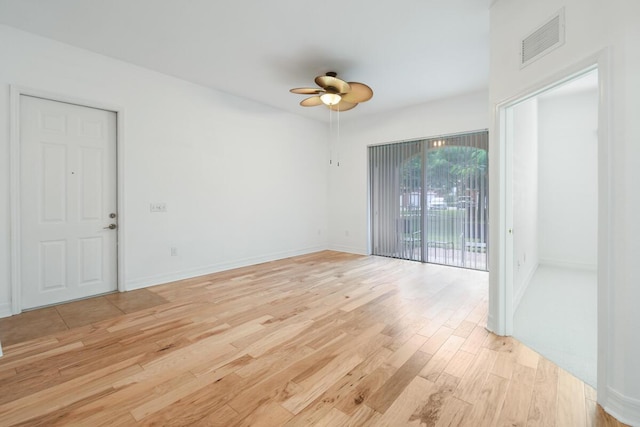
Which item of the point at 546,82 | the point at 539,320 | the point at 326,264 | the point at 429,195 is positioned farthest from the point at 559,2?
the point at 326,264

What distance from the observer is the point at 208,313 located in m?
3.03

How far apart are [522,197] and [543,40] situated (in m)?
2.10

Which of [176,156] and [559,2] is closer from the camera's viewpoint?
[559,2]

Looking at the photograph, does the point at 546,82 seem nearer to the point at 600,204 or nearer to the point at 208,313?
the point at 600,204

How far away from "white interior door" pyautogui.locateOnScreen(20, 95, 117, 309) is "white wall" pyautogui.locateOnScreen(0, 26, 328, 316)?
0.17m

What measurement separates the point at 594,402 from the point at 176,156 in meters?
5.04

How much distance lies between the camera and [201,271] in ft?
14.9

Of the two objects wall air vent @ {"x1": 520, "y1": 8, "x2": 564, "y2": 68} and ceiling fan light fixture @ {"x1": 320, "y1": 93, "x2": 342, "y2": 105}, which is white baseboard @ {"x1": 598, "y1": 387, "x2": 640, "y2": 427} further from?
ceiling fan light fixture @ {"x1": 320, "y1": 93, "x2": 342, "y2": 105}

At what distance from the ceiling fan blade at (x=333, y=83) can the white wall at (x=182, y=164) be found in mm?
2231

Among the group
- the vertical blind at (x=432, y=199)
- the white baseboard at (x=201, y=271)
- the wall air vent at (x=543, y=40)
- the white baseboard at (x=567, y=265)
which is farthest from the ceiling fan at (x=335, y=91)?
the white baseboard at (x=567, y=265)

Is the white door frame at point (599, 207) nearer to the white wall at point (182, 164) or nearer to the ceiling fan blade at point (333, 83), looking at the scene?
the ceiling fan blade at point (333, 83)

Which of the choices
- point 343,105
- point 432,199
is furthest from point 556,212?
point 343,105

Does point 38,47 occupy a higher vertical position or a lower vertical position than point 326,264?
higher

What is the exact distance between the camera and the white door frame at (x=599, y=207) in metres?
1.60
